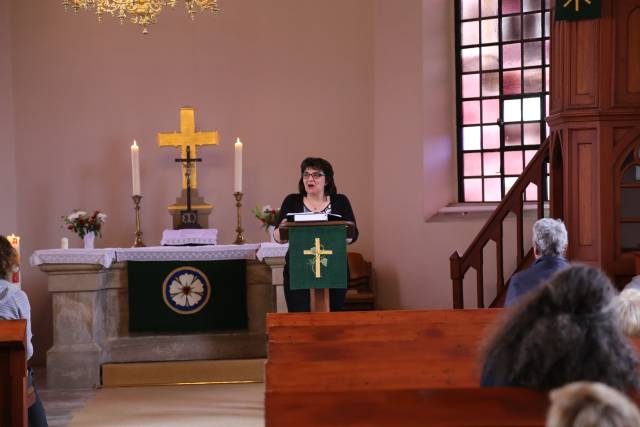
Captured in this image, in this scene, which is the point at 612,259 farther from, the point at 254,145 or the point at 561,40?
the point at 254,145

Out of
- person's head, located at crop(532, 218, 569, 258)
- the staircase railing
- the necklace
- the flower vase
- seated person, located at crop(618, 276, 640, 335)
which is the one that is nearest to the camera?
seated person, located at crop(618, 276, 640, 335)

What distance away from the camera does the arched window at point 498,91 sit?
9.07 m

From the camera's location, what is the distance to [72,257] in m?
7.38

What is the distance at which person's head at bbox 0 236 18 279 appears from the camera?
4629 millimetres

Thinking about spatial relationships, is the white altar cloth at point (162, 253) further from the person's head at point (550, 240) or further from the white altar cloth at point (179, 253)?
the person's head at point (550, 240)

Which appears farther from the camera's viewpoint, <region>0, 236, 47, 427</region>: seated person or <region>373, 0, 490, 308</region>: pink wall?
<region>373, 0, 490, 308</region>: pink wall

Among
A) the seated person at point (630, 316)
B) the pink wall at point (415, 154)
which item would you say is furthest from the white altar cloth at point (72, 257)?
the seated person at point (630, 316)

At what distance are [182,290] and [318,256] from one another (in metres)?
2.82

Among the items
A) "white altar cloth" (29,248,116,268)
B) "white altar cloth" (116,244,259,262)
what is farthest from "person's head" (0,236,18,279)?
"white altar cloth" (116,244,259,262)

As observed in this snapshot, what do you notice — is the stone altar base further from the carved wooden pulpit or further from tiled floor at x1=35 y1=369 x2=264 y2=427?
the carved wooden pulpit

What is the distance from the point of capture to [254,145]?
938 cm

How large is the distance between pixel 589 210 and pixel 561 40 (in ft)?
3.83

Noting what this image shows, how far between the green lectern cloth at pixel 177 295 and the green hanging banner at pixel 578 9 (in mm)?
3198

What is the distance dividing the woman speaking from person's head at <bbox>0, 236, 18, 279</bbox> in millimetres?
1542
